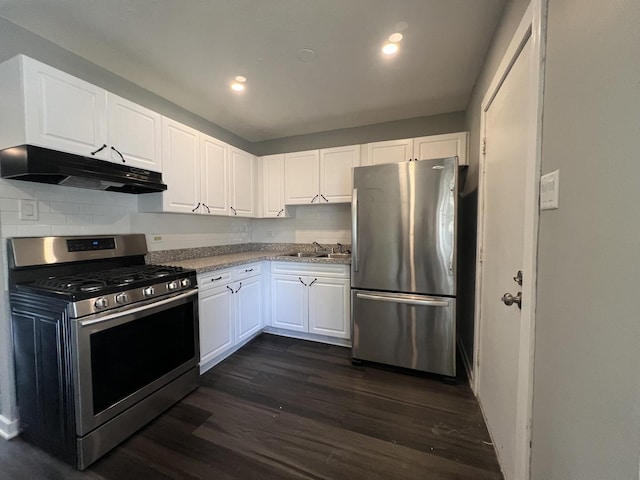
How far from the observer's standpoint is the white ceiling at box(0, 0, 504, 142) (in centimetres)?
150

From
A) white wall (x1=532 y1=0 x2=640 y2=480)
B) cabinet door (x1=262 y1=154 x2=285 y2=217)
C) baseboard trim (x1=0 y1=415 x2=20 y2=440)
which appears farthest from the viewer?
cabinet door (x1=262 y1=154 x2=285 y2=217)

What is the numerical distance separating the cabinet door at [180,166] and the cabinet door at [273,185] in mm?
983

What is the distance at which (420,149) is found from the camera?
8.90 ft

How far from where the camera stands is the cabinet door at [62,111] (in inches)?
57.7

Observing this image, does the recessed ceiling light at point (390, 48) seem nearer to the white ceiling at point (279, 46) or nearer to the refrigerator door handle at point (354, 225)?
the white ceiling at point (279, 46)

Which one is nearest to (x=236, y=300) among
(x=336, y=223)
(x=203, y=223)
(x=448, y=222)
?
(x=203, y=223)

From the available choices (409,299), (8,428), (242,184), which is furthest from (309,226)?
(8,428)

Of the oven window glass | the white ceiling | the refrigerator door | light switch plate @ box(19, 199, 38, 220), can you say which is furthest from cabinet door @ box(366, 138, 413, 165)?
light switch plate @ box(19, 199, 38, 220)

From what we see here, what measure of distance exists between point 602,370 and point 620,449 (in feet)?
0.49

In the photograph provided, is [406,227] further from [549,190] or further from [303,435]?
[303,435]

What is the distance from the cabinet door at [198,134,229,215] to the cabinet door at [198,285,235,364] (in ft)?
2.90

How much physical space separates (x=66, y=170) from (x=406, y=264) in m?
2.43

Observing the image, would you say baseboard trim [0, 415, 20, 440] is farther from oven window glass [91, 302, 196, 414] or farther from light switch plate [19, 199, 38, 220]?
light switch plate [19, 199, 38, 220]

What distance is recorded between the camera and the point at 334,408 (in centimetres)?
183
